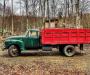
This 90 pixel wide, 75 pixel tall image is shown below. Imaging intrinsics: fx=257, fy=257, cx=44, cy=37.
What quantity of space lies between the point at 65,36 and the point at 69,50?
0.94 metres

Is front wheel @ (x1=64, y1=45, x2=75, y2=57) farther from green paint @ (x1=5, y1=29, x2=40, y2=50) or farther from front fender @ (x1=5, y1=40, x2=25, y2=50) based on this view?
front fender @ (x1=5, y1=40, x2=25, y2=50)

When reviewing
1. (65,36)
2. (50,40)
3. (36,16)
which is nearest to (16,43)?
(50,40)

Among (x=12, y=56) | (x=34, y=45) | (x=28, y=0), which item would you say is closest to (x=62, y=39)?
(x=34, y=45)

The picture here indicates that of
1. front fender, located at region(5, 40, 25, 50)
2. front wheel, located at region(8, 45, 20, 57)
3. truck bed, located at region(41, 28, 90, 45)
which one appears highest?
truck bed, located at region(41, 28, 90, 45)

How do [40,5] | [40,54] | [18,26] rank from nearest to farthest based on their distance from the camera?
[40,54] < [40,5] < [18,26]

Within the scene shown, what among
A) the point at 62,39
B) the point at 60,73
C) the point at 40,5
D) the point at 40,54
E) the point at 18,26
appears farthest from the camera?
the point at 18,26

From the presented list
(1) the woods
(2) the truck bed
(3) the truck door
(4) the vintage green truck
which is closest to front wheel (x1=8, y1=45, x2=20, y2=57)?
(4) the vintage green truck

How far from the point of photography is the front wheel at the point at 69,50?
53.4ft

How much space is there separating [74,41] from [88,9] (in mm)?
31324

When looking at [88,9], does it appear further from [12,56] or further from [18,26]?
[12,56]

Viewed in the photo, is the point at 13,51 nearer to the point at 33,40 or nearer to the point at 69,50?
the point at 33,40

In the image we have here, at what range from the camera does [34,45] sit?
1638cm

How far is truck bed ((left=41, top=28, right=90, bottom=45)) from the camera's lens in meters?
16.1

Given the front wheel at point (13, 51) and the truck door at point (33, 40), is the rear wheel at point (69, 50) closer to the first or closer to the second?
the truck door at point (33, 40)
